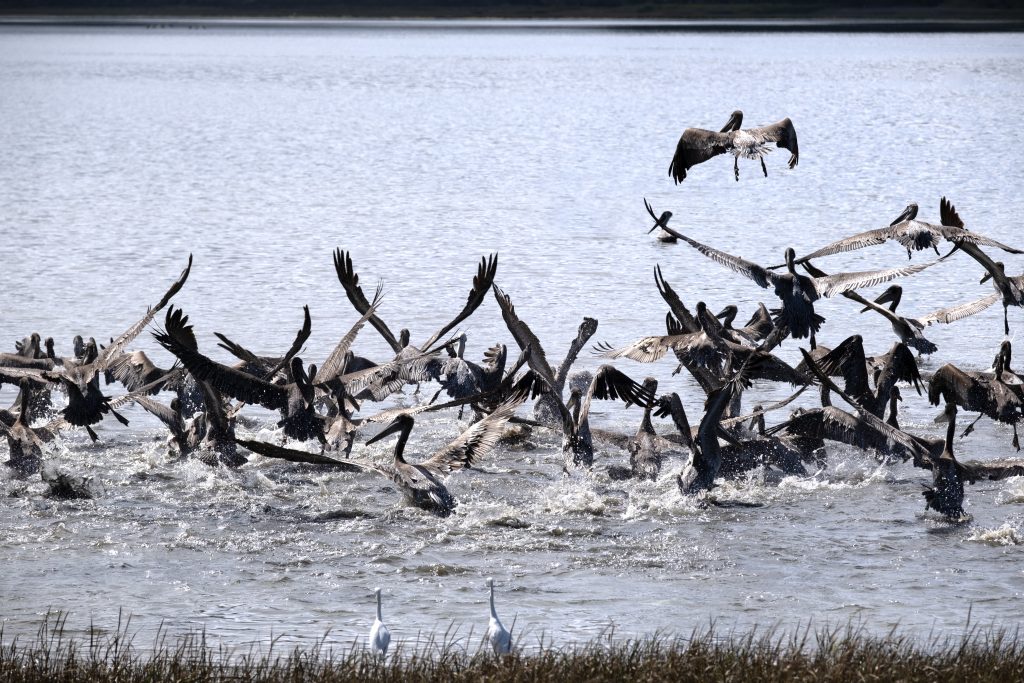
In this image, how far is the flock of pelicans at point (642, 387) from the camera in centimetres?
1154

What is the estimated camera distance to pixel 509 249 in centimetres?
2588

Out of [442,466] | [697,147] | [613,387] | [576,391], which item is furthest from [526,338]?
[697,147]

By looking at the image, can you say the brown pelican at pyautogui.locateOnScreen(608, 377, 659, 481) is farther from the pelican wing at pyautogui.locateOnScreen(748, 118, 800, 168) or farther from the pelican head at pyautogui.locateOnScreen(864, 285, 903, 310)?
the pelican head at pyautogui.locateOnScreen(864, 285, 903, 310)

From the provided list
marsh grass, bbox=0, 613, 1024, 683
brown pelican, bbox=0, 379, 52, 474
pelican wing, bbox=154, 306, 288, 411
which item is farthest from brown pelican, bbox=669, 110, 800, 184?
brown pelican, bbox=0, 379, 52, 474

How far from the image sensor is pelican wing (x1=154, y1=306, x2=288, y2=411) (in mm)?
10773

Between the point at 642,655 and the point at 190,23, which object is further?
the point at 190,23

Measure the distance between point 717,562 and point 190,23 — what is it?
183821mm

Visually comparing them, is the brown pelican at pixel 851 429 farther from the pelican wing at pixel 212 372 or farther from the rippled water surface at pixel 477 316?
the pelican wing at pixel 212 372

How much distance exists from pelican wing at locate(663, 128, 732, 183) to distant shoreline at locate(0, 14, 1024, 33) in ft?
418

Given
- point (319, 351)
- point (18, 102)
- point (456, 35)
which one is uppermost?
point (456, 35)

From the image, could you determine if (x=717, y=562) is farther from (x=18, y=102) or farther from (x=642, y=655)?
(x=18, y=102)

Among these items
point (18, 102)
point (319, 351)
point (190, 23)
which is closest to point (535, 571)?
point (319, 351)

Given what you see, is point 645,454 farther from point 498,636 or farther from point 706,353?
point 498,636

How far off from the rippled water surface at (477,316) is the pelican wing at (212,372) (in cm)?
96
